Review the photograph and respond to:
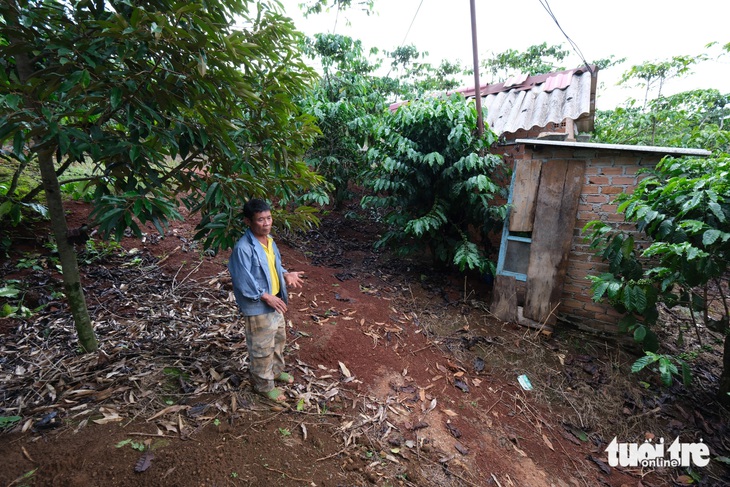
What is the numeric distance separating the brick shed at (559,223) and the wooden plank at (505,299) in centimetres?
1

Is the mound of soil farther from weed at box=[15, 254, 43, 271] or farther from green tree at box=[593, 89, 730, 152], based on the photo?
green tree at box=[593, 89, 730, 152]

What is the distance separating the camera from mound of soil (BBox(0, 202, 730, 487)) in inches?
75.6

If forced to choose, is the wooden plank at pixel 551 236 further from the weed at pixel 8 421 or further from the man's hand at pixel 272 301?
the weed at pixel 8 421

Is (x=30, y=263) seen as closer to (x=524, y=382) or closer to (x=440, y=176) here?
(x=440, y=176)

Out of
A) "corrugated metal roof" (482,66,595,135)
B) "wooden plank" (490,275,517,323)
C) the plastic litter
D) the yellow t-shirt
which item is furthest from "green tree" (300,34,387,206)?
the plastic litter

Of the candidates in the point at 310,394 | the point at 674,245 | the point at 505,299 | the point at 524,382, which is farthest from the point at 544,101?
the point at 310,394

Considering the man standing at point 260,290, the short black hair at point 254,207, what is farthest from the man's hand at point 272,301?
the short black hair at point 254,207

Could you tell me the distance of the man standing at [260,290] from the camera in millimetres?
2217

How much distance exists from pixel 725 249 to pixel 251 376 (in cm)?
388

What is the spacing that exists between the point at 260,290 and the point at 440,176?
10.6ft

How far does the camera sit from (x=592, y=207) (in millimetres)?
3777

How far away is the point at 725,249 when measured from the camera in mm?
2604

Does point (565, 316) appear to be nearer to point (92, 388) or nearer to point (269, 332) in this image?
point (269, 332)

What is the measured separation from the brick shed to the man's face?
317cm
